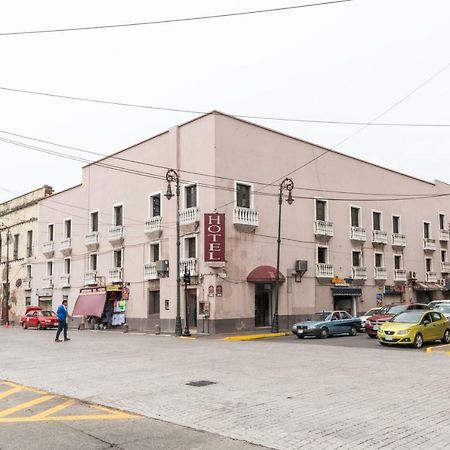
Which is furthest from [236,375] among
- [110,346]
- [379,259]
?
[379,259]

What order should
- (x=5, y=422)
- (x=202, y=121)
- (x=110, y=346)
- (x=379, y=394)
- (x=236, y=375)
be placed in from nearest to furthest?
(x=5, y=422)
(x=379, y=394)
(x=236, y=375)
(x=110, y=346)
(x=202, y=121)

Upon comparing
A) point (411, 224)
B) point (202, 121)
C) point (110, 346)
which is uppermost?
→ point (202, 121)

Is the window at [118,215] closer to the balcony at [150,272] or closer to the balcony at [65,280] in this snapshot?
the balcony at [150,272]

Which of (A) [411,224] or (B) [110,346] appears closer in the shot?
(B) [110,346]

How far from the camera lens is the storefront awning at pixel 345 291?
3666 cm

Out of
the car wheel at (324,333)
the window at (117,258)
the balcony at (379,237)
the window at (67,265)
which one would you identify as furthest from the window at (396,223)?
the window at (67,265)

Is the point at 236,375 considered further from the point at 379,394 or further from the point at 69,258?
the point at 69,258

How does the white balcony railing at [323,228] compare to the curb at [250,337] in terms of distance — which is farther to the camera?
the white balcony railing at [323,228]

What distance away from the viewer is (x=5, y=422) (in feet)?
26.9

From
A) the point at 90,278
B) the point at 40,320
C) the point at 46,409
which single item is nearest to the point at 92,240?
the point at 90,278

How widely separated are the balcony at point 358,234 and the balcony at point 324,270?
11.7ft

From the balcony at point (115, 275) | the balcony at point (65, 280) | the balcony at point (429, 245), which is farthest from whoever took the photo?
the balcony at point (429, 245)

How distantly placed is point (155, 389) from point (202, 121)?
22.7 meters

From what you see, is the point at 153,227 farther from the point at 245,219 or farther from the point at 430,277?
the point at 430,277
